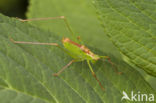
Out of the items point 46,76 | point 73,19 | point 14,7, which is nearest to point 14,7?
point 14,7

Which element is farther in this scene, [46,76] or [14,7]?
[14,7]

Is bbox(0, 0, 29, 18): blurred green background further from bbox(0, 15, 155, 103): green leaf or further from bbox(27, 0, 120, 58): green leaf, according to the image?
bbox(0, 15, 155, 103): green leaf

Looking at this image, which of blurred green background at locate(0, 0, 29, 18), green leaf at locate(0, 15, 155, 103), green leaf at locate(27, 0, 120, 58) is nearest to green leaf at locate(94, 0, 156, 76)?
green leaf at locate(0, 15, 155, 103)

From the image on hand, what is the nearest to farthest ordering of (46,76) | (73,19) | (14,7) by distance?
(46,76)
(73,19)
(14,7)

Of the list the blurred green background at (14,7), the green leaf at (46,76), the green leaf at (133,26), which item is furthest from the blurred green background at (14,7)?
the green leaf at (133,26)

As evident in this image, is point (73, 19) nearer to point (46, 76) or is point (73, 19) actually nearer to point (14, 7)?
point (14, 7)

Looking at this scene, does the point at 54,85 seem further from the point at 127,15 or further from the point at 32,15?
the point at 32,15
